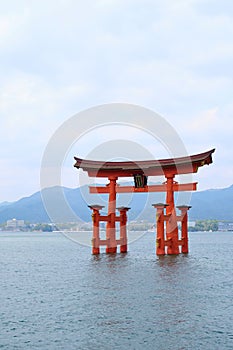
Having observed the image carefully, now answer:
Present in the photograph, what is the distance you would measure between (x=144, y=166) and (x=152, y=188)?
6.01 ft

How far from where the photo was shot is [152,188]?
30.8 meters

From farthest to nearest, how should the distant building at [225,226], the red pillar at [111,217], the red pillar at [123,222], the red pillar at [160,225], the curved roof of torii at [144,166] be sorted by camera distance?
the distant building at [225,226] < the red pillar at [123,222] < the red pillar at [111,217] < the curved roof of torii at [144,166] < the red pillar at [160,225]

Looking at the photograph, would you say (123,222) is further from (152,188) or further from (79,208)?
(79,208)

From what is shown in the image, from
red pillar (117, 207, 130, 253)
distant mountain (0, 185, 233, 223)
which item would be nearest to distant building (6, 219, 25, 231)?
distant mountain (0, 185, 233, 223)

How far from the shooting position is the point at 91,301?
15.7 metres

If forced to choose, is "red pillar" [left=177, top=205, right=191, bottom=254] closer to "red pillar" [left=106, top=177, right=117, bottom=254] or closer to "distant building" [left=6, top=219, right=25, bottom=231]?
"red pillar" [left=106, top=177, right=117, bottom=254]

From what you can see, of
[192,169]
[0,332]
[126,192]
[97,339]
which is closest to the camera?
[97,339]

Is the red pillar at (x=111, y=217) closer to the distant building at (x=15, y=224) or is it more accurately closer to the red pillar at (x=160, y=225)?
the red pillar at (x=160, y=225)

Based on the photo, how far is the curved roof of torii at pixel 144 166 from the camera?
2820 centimetres

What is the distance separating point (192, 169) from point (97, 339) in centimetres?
1910

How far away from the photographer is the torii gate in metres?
28.4

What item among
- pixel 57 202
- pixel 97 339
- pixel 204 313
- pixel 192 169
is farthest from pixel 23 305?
pixel 192 169

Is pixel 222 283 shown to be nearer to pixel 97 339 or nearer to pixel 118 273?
pixel 118 273

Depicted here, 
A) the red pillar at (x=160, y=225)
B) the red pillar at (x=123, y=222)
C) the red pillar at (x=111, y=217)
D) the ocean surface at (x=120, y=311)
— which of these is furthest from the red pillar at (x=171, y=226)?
the ocean surface at (x=120, y=311)
